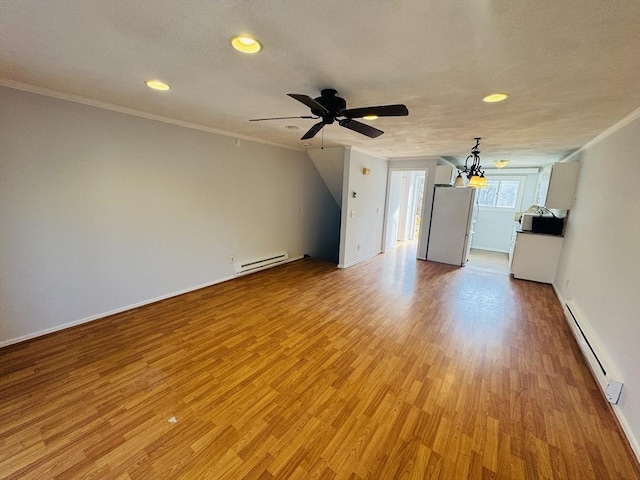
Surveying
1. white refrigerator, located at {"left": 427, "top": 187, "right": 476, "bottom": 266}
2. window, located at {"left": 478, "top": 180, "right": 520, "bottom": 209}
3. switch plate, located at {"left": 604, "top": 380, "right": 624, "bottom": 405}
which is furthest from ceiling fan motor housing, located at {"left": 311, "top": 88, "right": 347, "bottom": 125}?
window, located at {"left": 478, "top": 180, "right": 520, "bottom": 209}

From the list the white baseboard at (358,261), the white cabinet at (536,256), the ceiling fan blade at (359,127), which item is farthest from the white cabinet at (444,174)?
the ceiling fan blade at (359,127)

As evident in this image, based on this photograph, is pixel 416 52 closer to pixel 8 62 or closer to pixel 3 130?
pixel 8 62

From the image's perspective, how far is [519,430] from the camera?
1808 millimetres

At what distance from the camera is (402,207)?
822 centimetres

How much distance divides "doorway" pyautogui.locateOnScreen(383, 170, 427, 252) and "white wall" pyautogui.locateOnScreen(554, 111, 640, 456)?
3498 millimetres

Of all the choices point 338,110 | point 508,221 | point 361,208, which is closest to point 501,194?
point 508,221

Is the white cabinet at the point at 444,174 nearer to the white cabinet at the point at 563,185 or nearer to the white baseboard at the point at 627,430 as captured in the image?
the white cabinet at the point at 563,185

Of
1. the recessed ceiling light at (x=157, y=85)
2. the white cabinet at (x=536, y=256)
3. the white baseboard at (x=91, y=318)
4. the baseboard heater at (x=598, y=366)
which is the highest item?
the recessed ceiling light at (x=157, y=85)

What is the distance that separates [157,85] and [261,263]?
130 inches

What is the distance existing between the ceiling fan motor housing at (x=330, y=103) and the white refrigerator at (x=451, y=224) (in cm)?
459

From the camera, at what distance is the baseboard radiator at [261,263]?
4.62 metres

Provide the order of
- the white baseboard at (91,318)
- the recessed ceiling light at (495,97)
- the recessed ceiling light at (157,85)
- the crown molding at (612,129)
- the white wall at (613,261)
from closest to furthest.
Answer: the white wall at (613,261)
the recessed ceiling light at (495,97)
the recessed ceiling light at (157,85)
the crown molding at (612,129)
the white baseboard at (91,318)

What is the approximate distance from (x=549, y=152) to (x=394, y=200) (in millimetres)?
3194

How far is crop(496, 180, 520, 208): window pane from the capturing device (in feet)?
24.7
